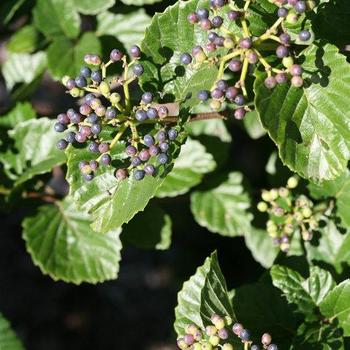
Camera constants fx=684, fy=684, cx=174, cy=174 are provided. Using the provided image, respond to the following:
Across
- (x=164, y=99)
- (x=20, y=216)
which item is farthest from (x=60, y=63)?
(x=20, y=216)

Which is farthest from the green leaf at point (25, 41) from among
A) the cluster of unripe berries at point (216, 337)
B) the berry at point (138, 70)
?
the cluster of unripe berries at point (216, 337)

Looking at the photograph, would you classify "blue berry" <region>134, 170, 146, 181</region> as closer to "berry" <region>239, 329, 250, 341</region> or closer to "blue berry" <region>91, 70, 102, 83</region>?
"blue berry" <region>91, 70, 102, 83</region>

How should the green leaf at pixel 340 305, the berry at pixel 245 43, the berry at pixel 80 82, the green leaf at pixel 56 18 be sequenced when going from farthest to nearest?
the green leaf at pixel 56 18, the green leaf at pixel 340 305, the berry at pixel 80 82, the berry at pixel 245 43

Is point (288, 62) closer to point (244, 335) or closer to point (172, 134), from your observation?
point (172, 134)

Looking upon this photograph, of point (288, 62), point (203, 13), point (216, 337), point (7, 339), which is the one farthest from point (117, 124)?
point (7, 339)

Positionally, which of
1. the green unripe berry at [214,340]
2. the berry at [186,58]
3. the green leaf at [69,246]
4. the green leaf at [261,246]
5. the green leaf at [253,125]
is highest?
the berry at [186,58]

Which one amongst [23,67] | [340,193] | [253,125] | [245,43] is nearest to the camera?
[245,43]

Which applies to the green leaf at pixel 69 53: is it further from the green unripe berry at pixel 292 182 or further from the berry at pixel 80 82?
the green unripe berry at pixel 292 182
